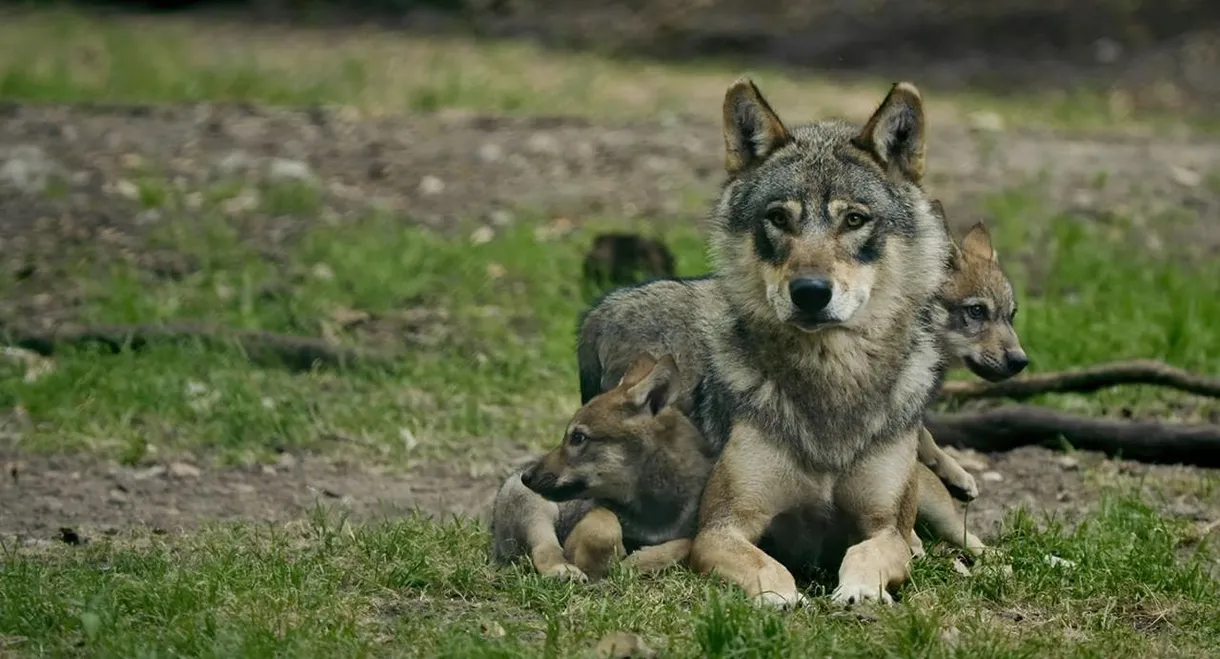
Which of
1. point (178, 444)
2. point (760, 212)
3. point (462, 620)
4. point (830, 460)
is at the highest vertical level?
point (760, 212)

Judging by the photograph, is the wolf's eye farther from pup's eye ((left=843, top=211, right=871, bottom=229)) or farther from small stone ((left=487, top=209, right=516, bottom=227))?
small stone ((left=487, top=209, right=516, bottom=227))

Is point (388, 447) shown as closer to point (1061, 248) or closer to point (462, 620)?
point (462, 620)

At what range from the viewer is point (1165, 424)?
7555 millimetres

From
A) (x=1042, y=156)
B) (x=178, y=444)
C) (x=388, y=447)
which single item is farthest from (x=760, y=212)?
(x=1042, y=156)

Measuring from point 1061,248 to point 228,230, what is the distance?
5.08 meters

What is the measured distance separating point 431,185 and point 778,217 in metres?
6.66

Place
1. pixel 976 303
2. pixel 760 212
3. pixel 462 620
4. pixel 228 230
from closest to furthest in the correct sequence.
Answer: pixel 462 620
pixel 760 212
pixel 976 303
pixel 228 230

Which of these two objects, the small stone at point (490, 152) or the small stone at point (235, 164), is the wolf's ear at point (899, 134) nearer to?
the small stone at point (235, 164)

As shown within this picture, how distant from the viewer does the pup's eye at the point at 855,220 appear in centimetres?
546

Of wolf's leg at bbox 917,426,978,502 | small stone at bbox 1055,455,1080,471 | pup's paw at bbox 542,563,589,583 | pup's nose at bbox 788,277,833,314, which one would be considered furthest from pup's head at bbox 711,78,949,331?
small stone at bbox 1055,455,1080,471

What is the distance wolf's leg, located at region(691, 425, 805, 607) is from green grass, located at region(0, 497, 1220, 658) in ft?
0.35

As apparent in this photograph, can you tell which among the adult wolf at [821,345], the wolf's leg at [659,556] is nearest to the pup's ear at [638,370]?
the adult wolf at [821,345]

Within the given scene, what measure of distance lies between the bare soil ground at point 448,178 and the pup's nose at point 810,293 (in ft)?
7.79

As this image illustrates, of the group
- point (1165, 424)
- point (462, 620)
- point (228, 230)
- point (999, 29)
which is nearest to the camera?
point (462, 620)
